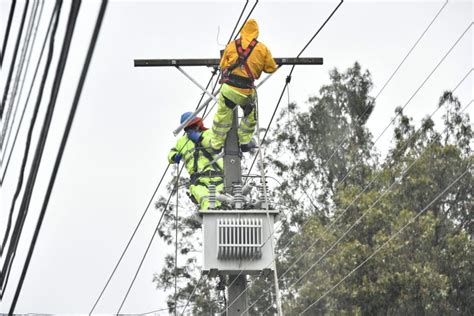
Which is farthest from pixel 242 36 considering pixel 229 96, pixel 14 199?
pixel 14 199

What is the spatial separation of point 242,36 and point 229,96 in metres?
0.58

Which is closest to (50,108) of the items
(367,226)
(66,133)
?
(66,133)

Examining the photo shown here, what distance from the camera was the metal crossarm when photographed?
10383 mm

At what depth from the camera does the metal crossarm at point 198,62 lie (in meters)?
10.4

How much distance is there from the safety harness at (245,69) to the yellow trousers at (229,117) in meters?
0.07

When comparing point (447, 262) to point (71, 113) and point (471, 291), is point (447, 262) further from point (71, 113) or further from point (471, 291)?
point (71, 113)

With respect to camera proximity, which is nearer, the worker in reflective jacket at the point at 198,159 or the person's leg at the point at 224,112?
the person's leg at the point at 224,112

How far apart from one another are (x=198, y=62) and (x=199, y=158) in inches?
41.0

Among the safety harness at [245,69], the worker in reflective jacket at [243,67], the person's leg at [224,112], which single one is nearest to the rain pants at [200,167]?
the person's leg at [224,112]

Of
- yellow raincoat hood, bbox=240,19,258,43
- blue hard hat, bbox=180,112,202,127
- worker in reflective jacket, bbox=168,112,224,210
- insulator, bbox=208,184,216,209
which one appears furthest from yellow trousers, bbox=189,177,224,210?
yellow raincoat hood, bbox=240,19,258,43

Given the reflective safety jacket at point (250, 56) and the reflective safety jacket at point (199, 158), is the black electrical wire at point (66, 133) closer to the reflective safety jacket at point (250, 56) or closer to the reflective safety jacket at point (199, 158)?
the reflective safety jacket at point (250, 56)

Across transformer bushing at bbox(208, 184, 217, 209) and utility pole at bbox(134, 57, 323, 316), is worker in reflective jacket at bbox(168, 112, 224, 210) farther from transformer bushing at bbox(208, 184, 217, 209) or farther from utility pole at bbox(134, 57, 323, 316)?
utility pole at bbox(134, 57, 323, 316)

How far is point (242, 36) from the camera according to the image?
361 inches

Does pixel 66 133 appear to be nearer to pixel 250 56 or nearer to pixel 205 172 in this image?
pixel 250 56
